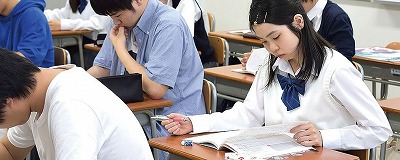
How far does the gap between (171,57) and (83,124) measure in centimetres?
139

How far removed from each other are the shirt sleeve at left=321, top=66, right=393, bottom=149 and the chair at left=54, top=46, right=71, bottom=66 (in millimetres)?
1976

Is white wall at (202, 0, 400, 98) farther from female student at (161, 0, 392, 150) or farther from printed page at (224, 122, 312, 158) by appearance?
printed page at (224, 122, 312, 158)

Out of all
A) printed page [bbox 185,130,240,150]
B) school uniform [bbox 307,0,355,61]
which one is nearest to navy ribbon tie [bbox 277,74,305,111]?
printed page [bbox 185,130,240,150]

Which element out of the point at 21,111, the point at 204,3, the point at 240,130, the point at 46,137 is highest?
the point at 21,111

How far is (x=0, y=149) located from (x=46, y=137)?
10.7 inches

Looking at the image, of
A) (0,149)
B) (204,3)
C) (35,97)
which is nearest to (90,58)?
(204,3)

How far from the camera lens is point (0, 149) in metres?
1.84

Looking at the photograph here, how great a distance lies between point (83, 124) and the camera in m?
1.42

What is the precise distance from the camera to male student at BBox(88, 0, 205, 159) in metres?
2.78

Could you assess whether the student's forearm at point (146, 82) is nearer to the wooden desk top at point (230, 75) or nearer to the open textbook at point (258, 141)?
the open textbook at point (258, 141)

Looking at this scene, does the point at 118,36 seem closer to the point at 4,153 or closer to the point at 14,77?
the point at 4,153

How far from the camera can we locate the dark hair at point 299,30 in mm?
2252

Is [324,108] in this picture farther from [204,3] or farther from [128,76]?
[204,3]

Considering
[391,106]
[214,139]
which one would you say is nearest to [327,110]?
[214,139]
